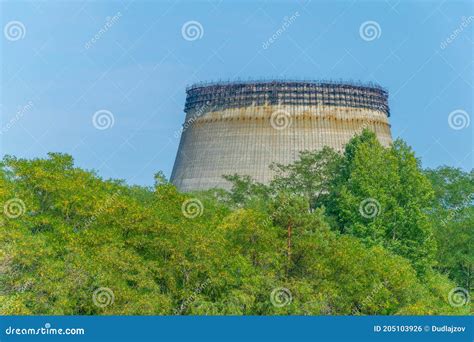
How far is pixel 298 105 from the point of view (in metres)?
99.4

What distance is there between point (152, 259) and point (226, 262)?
3.08 metres

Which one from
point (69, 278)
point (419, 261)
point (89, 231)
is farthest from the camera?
point (419, 261)

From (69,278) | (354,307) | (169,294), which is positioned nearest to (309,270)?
(354,307)

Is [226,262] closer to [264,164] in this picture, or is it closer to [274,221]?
[274,221]
